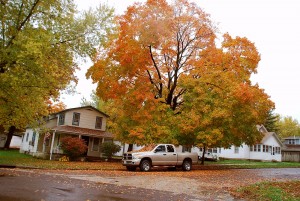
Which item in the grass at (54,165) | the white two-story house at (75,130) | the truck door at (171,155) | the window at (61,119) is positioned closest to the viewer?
the grass at (54,165)

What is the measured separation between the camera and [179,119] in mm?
24344

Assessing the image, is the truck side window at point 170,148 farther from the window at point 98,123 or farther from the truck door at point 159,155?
the window at point 98,123

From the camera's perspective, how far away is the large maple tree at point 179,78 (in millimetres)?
23250

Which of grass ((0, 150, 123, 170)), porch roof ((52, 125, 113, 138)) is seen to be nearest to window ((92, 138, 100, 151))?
porch roof ((52, 125, 113, 138))

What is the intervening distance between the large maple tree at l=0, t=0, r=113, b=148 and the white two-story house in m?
14.6

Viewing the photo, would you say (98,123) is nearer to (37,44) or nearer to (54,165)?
(54,165)

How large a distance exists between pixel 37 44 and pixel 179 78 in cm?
1531

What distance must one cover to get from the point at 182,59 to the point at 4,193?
20875 millimetres

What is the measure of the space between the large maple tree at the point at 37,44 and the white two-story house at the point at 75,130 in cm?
1464

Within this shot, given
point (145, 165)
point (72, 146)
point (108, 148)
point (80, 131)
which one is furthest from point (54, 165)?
point (108, 148)

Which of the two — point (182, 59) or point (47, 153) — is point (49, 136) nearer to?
point (47, 153)

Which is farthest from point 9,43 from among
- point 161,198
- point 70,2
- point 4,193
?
point 161,198

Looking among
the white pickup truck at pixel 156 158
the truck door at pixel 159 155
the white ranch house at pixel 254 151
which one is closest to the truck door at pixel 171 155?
the white pickup truck at pixel 156 158

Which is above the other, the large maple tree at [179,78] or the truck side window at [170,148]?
the large maple tree at [179,78]
